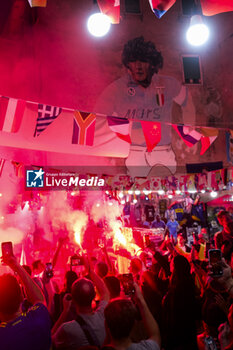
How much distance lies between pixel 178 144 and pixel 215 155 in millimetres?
2016

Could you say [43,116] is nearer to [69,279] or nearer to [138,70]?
[69,279]

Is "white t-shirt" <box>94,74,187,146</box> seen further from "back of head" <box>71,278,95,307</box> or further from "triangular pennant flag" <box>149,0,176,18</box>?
"back of head" <box>71,278,95,307</box>

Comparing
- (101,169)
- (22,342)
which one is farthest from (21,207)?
(22,342)

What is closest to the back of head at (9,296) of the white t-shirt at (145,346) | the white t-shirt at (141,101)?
the white t-shirt at (145,346)

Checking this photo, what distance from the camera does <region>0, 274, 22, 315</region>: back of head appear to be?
2305 mm

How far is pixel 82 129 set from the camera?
7.24 meters

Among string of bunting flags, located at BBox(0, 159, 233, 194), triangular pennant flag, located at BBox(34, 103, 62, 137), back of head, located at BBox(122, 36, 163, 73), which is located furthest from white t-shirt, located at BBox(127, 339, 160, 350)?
back of head, located at BBox(122, 36, 163, 73)

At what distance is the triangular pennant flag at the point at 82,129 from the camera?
23.7 ft

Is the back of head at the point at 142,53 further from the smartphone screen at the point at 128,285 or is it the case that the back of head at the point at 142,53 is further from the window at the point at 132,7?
the smartphone screen at the point at 128,285

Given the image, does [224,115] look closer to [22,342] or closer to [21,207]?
[21,207]

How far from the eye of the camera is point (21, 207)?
10273 millimetres

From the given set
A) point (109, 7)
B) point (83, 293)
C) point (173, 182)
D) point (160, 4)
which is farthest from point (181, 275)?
point (173, 182)

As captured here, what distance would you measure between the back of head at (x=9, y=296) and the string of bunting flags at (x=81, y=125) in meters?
4.38

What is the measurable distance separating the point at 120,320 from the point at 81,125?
564 centimetres
